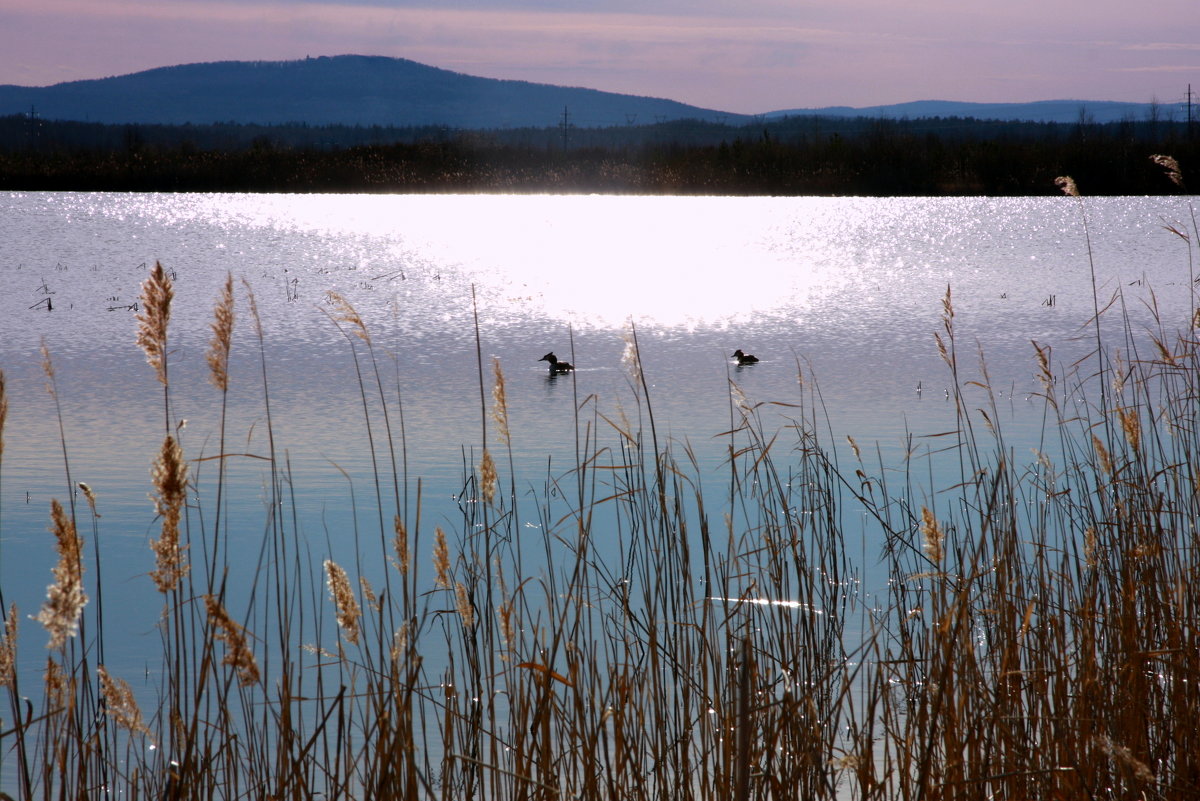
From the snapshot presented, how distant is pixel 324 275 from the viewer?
17094mm

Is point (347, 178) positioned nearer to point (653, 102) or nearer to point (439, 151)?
point (439, 151)

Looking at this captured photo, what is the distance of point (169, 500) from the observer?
129 cm

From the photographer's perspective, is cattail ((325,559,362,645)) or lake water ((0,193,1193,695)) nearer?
cattail ((325,559,362,645))

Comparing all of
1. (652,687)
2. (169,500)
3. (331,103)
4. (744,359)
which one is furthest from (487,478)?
(331,103)

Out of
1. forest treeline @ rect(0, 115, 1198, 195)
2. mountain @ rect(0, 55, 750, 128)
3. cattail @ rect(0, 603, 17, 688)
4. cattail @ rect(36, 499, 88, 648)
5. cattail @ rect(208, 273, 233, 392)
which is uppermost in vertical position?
mountain @ rect(0, 55, 750, 128)

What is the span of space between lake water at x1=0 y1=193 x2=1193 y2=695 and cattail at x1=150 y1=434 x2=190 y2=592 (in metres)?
0.64

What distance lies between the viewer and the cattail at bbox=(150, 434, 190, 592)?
1.26m

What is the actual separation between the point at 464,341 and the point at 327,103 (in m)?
193

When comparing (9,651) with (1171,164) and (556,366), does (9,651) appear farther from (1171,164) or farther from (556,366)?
(556,366)

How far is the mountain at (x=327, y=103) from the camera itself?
173750mm

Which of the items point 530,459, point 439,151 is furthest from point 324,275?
point 439,151

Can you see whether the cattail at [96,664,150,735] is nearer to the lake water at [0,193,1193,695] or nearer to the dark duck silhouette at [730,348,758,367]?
the lake water at [0,193,1193,695]

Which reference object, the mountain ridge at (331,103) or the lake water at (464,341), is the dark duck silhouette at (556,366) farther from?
the mountain ridge at (331,103)

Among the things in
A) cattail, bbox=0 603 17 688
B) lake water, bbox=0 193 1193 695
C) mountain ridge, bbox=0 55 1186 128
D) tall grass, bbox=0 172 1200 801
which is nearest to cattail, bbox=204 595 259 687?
tall grass, bbox=0 172 1200 801
